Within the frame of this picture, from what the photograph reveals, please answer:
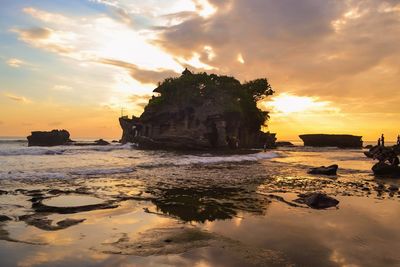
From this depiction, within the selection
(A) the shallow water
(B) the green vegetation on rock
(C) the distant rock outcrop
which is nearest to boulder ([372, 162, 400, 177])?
(C) the distant rock outcrop

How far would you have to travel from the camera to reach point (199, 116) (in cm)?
6612

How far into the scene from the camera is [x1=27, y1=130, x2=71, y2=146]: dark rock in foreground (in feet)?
245

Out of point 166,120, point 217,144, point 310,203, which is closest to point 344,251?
Answer: point 310,203

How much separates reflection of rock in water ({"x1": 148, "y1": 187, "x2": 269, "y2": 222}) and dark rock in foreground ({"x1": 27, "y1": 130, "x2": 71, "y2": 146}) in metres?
69.8

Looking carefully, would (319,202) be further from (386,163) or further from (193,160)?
(193,160)

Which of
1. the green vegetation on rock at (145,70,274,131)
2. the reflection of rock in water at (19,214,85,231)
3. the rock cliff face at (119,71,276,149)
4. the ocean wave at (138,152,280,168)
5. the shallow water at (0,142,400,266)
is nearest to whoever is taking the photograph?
the shallow water at (0,142,400,266)

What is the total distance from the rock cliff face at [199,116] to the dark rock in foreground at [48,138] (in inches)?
608

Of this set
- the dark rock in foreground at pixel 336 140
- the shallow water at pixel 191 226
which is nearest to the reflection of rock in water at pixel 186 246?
the shallow water at pixel 191 226

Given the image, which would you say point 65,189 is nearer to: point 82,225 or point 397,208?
point 82,225

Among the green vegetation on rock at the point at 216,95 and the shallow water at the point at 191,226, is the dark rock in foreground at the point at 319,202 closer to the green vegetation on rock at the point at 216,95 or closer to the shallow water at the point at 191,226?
the shallow water at the point at 191,226

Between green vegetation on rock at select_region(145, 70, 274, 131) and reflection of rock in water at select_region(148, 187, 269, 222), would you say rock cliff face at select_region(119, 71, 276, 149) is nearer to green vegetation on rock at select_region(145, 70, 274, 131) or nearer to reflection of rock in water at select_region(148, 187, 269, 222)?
green vegetation on rock at select_region(145, 70, 274, 131)

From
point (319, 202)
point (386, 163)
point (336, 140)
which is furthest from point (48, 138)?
point (319, 202)

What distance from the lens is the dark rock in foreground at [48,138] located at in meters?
74.7

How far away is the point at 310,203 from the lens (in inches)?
439
